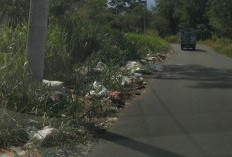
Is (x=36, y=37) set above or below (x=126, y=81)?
above

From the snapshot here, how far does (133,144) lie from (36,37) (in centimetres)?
341

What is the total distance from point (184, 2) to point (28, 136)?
284 feet

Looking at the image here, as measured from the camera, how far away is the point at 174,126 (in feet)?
29.9

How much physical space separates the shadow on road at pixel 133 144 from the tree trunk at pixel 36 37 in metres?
1.87

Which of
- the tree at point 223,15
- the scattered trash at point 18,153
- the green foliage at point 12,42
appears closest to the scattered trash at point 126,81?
the green foliage at point 12,42

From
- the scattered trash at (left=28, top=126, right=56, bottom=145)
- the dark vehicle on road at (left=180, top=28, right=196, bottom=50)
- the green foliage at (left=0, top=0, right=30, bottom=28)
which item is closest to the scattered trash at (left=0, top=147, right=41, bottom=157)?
the scattered trash at (left=28, top=126, right=56, bottom=145)

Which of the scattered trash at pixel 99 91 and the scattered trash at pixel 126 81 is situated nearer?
the scattered trash at pixel 99 91

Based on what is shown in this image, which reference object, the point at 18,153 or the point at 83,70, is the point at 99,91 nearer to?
the point at 83,70

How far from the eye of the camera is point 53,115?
9.00 metres

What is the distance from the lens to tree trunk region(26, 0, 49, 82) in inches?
389

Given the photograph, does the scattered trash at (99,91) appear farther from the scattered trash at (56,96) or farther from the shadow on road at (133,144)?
the shadow on road at (133,144)

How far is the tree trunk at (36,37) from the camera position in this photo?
9.89 meters

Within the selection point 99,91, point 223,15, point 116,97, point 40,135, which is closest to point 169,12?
point 223,15

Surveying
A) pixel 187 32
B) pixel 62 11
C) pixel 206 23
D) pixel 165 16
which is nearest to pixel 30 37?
pixel 62 11
